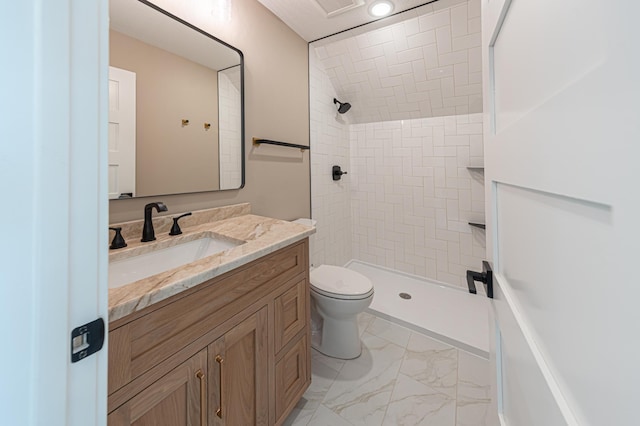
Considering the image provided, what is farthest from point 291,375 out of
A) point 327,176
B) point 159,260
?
point 327,176

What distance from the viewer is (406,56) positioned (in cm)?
199

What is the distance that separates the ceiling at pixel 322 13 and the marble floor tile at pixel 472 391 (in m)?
2.14

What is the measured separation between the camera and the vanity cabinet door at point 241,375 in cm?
77

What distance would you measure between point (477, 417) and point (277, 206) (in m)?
1.61

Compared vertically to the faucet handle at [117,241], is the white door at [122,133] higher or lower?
higher

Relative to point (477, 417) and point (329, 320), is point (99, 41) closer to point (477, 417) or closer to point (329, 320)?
point (329, 320)

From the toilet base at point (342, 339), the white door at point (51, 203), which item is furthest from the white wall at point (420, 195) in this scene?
the white door at point (51, 203)

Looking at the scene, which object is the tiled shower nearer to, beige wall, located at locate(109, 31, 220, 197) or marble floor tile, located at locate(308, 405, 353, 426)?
beige wall, located at locate(109, 31, 220, 197)

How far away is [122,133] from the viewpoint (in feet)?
3.33

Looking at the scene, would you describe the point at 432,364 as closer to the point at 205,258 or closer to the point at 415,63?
the point at 205,258

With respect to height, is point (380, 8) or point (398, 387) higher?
point (380, 8)

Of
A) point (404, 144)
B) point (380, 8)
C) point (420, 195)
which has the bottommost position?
point (420, 195)

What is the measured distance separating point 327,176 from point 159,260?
1699 millimetres

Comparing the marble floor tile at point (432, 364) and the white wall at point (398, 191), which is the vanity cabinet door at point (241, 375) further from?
the white wall at point (398, 191)
